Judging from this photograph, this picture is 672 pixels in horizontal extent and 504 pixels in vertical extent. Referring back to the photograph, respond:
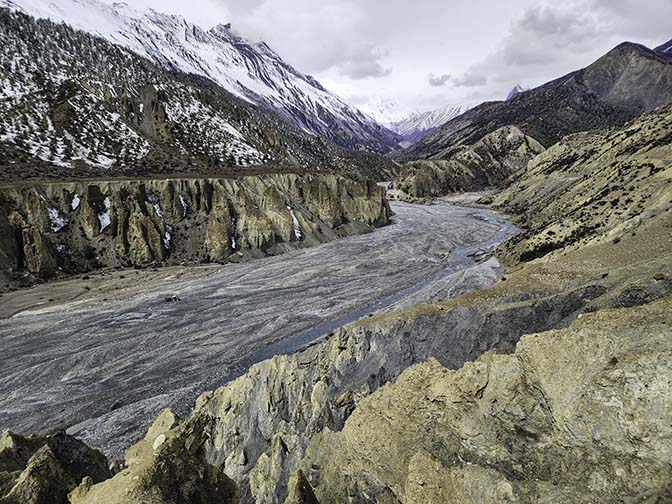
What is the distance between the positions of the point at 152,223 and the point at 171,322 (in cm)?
2394

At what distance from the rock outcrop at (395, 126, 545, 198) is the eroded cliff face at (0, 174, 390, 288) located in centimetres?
6919

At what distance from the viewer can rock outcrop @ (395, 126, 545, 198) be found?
133 meters

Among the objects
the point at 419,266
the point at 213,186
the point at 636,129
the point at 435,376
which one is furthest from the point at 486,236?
the point at 435,376

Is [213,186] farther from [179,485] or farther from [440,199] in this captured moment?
[440,199]

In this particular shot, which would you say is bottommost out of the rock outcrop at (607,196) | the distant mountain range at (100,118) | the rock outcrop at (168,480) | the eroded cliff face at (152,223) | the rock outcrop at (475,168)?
the rock outcrop at (168,480)

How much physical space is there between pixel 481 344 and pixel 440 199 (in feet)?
368

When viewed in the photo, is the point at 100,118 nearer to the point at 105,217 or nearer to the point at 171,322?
the point at 105,217

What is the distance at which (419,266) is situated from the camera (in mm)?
49438

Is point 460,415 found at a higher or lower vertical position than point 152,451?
lower

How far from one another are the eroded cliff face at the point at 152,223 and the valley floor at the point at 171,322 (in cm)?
431

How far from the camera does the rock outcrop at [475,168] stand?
13325 centimetres

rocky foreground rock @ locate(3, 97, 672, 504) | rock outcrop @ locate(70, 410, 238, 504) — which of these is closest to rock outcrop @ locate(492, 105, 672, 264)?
rocky foreground rock @ locate(3, 97, 672, 504)

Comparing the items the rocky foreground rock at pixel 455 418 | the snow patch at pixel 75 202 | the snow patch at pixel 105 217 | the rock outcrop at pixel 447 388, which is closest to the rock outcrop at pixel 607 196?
the rock outcrop at pixel 447 388

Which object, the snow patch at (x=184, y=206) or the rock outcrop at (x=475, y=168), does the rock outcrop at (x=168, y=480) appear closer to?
the snow patch at (x=184, y=206)
